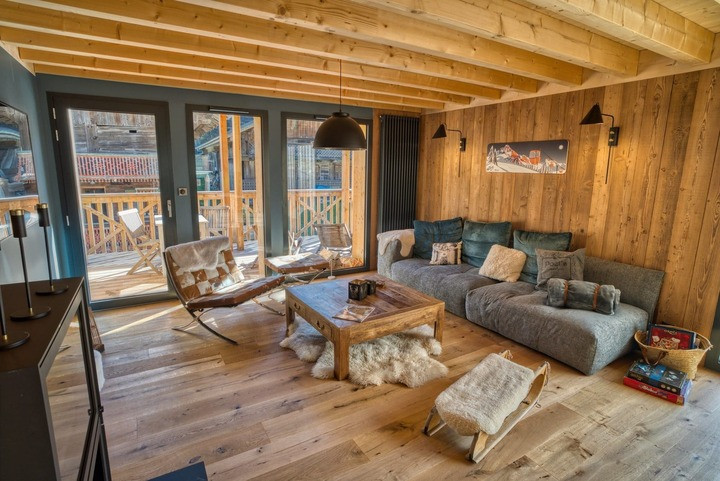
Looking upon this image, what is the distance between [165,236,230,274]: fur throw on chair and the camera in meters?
3.57

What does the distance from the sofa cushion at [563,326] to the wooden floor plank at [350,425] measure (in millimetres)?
129

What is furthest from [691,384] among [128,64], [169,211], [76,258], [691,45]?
[76,258]

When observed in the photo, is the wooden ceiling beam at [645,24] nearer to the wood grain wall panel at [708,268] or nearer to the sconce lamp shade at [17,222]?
the wood grain wall panel at [708,268]

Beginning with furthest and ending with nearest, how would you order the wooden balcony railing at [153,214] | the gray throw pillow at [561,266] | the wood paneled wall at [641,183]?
the wooden balcony railing at [153,214]
the gray throw pillow at [561,266]
the wood paneled wall at [641,183]

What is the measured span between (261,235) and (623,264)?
3.90m

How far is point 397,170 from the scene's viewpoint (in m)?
5.49

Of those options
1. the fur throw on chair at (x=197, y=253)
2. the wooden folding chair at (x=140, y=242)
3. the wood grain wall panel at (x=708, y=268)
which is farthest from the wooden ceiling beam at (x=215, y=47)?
the wooden folding chair at (x=140, y=242)

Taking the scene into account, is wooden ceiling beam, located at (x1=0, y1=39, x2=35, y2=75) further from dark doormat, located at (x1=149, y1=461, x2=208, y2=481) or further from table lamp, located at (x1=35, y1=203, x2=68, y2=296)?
dark doormat, located at (x1=149, y1=461, x2=208, y2=481)

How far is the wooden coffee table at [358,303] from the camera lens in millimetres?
2738

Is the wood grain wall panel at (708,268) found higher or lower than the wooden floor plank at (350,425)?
higher

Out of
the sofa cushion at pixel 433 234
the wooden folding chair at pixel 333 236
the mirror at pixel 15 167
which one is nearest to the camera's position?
the mirror at pixel 15 167

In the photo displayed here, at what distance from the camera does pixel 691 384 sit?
Result: 2.72 meters

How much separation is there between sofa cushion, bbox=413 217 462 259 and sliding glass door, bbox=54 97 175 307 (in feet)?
9.64

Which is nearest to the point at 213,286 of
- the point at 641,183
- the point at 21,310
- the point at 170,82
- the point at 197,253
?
the point at 197,253
